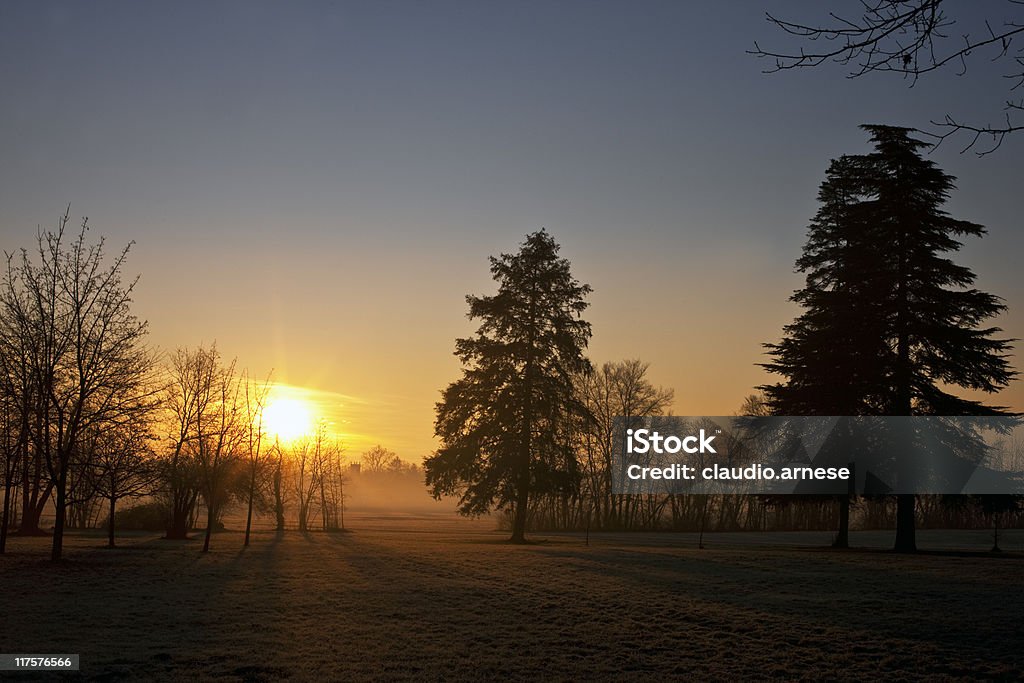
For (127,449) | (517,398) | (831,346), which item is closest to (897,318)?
(831,346)

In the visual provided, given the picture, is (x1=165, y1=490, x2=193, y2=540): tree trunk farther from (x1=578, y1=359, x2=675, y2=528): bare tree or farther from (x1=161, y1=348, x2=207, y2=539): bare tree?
(x1=578, y1=359, x2=675, y2=528): bare tree

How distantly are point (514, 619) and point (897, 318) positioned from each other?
81.5 feet

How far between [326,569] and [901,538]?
24.1 metres

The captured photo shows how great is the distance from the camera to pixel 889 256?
3425cm

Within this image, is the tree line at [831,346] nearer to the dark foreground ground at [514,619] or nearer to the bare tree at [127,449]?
the dark foreground ground at [514,619]

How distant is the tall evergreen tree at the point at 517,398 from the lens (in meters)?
41.1

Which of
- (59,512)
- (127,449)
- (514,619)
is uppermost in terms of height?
(127,449)

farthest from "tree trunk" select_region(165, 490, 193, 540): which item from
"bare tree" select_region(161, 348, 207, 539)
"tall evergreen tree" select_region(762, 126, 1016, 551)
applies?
"tall evergreen tree" select_region(762, 126, 1016, 551)

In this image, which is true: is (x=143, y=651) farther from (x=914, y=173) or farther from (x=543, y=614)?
(x=914, y=173)

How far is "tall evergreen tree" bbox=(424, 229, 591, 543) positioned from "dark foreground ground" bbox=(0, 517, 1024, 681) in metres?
13.7

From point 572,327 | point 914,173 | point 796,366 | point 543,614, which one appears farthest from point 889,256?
point 543,614

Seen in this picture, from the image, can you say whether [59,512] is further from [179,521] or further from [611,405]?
[611,405]

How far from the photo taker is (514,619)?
647 inches

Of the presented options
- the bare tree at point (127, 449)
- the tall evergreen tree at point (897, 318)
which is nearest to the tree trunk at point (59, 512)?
the bare tree at point (127, 449)
